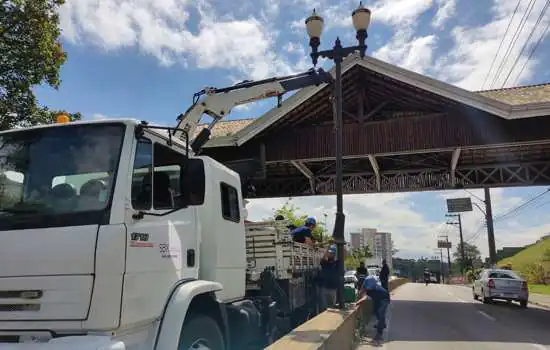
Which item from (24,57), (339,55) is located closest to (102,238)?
(339,55)

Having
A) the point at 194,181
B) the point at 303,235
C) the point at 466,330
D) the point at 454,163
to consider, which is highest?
the point at 454,163

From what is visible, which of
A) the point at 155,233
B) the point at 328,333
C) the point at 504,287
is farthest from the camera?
the point at 504,287

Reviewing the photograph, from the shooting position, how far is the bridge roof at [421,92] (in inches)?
519

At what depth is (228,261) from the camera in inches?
231

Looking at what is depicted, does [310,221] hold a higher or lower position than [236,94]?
lower

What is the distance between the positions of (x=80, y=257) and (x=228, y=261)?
2627mm

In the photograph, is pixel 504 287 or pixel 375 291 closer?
pixel 375 291

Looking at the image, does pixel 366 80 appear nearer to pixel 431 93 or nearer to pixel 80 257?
pixel 431 93

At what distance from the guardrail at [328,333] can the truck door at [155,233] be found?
1468 millimetres

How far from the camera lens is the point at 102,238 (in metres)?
3.46

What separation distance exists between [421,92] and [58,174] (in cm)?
1276

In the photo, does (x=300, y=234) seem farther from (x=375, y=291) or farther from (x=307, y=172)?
(x=307, y=172)

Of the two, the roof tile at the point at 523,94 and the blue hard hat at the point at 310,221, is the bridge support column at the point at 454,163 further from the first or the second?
the blue hard hat at the point at 310,221

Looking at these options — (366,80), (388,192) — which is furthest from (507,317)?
(366,80)
